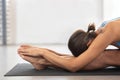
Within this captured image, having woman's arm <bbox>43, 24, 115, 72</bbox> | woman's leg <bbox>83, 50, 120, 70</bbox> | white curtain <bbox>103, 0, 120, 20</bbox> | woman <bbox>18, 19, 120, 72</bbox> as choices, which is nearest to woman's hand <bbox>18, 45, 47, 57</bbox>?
woman <bbox>18, 19, 120, 72</bbox>

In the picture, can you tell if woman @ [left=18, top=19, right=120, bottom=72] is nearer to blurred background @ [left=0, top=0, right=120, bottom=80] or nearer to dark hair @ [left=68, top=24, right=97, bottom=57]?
dark hair @ [left=68, top=24, right=97, bottom=57]

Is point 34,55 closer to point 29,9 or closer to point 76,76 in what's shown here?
point 76,76

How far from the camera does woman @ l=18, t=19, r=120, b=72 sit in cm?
239

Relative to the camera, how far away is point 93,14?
784cm

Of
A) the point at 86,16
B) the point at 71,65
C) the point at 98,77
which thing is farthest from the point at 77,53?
the point at 86,16

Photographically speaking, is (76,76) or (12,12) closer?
(76,76)

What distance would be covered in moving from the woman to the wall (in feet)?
17.0

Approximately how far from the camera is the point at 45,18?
7840mm

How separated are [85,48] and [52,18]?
213 inches

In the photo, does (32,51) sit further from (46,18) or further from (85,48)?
(46,18)

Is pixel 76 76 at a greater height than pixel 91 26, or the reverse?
pixel 91 26

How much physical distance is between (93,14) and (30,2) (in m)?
1.59

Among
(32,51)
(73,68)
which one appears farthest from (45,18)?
(73,68)

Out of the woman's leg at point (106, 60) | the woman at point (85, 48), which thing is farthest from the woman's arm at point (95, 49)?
the woman's leg at point (106, 60)
